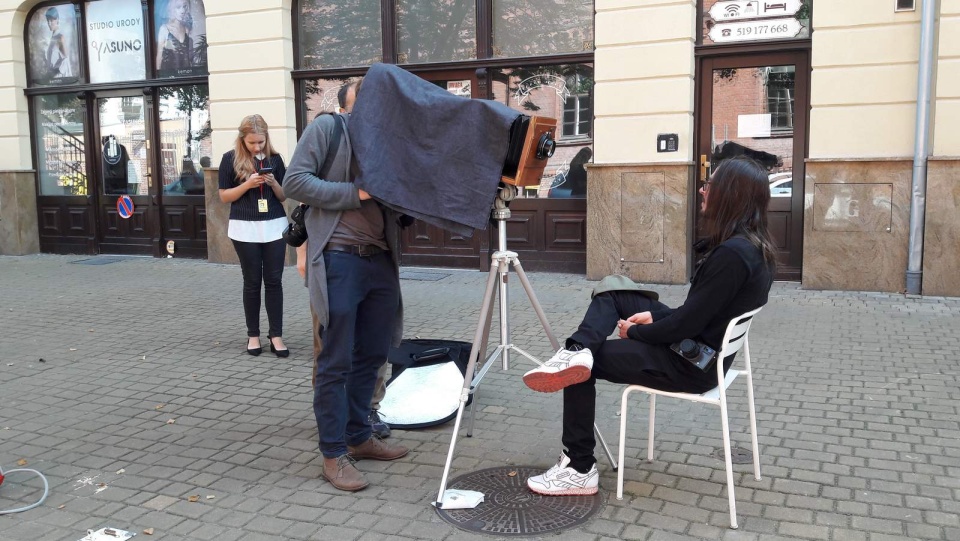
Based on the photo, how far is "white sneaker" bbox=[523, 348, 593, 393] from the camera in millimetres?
3486

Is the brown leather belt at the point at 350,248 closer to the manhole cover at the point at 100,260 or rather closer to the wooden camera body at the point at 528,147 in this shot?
the wooden camera body at the point at 528,147

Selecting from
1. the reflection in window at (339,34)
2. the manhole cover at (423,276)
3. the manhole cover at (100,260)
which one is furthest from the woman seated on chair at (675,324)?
the manhole cover at (100,260)

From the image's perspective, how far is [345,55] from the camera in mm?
11391

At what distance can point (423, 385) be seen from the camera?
5043 mm

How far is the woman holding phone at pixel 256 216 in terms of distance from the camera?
21.6 feet

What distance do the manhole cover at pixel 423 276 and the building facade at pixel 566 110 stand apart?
1.42 feet

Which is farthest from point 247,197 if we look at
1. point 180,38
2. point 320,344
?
point 180,38

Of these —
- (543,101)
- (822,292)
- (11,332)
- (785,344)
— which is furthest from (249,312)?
(822,292)

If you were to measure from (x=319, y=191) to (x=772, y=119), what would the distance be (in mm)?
6844

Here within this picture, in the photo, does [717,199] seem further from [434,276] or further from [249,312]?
[434,276]

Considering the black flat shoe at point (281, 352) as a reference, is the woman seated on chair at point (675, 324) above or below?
above

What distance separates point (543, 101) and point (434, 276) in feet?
8.04

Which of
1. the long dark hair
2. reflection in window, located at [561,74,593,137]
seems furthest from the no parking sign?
the long dark hair

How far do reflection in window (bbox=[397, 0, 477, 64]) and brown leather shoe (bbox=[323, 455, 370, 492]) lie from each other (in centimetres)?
747
